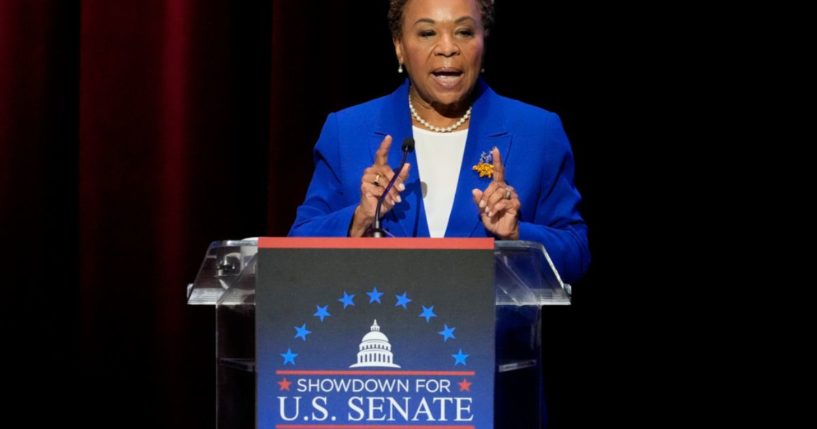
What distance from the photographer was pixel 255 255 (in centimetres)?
169

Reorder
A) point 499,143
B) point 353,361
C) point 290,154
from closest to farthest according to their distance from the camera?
point 353,361
point 499,143
point 290,154

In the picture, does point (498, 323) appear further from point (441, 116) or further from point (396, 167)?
point (441, 116)

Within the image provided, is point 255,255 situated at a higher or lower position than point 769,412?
higher

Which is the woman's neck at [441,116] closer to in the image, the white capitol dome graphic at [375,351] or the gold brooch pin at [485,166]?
the gold brooch pin at [485,166]

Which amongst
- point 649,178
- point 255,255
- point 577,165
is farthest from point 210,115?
point 255,255

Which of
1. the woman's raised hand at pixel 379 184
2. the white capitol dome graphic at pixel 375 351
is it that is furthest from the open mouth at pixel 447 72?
the white capitol dome graphic at pixel 375 351

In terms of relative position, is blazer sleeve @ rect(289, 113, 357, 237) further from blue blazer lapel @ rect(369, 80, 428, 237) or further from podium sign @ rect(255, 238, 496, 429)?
podium sign @ rect(255, 238, 496, 429)

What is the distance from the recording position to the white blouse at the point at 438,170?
2328 millimetres

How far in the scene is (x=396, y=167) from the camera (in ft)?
7.54

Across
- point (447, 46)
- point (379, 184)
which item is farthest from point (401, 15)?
point (379, 184)

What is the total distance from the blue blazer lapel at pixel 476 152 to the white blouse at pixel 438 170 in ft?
0.13

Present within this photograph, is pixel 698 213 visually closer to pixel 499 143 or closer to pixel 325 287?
pixel 499 143

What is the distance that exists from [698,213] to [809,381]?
60cm

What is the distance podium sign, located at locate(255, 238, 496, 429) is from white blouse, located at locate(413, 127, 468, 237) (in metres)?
0.70
